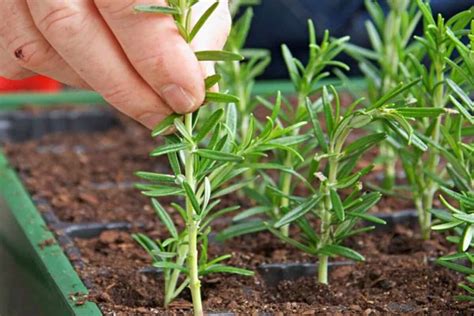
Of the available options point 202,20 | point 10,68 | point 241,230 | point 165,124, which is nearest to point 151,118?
point 165,124

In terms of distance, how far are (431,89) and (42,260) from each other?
24.1 inches

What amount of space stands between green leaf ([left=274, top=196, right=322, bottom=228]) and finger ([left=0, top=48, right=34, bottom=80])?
1.27ft

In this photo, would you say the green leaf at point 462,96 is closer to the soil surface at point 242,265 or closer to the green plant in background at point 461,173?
the green plant in background at point 461,173

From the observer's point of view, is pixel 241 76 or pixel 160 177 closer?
pixel 160 177

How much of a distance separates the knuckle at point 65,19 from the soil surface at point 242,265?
35 cm

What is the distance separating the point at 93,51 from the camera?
1062mm

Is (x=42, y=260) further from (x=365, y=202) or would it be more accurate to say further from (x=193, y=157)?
(x=365, y=202)

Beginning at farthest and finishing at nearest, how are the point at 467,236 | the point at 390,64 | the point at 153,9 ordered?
the point at 390,64
the point at 467,236
the point at 153,9

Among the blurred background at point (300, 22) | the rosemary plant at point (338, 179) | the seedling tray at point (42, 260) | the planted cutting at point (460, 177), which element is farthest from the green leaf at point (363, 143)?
the blurred background at point (300, 22)

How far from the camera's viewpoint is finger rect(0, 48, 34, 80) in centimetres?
122

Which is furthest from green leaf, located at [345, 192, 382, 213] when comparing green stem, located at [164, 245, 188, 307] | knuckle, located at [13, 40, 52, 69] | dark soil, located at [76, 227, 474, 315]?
knuckle, located at [13, 40, 52, 69]

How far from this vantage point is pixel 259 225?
140 cm

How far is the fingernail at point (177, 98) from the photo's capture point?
3.43 ft

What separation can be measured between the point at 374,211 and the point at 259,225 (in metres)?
0.31
